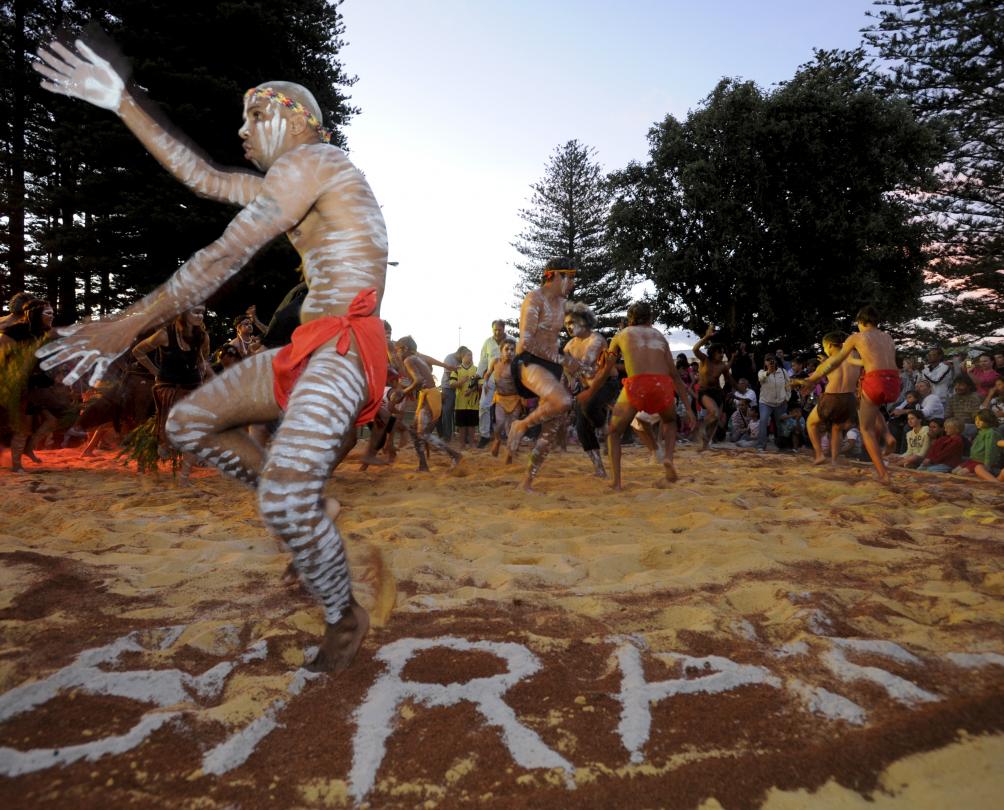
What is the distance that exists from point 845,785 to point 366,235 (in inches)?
91.5

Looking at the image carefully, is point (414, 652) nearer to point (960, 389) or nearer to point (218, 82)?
point (960, 389)

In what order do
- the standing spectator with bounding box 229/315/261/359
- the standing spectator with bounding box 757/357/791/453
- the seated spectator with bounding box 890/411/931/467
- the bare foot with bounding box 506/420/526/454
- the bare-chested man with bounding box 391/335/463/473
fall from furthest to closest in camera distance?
the standing spectator with bounding box 757/357/791/453
the seated spectator with bounding box 890/411/931/467
the standing spectator with bounding box 229/315/261/359
the bare-chested man with bounding box 391/335/463/473
the bare foot with bounding box 506/420/526/454

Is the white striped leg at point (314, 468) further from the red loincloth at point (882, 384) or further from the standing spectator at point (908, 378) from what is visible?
the standing spectator at point (908, 378)

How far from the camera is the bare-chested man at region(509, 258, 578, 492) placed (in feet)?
21.3

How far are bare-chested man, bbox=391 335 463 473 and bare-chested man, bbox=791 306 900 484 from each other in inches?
175

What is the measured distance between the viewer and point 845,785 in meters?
1.78

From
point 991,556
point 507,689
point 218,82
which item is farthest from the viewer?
point 218,82

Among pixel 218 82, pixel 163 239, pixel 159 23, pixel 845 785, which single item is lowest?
pixel 845 785

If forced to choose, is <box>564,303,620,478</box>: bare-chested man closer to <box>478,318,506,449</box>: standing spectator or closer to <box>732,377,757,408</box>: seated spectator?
<box>478,318,506,449</box>: standing spectator

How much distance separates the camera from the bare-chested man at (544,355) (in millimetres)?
6492

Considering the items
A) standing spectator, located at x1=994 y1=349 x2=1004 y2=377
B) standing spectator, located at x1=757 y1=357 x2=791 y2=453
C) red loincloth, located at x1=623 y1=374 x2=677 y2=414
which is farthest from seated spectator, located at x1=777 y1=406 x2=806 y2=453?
red loincloth, located at x1=623 y1=374 x2=677 y2=414

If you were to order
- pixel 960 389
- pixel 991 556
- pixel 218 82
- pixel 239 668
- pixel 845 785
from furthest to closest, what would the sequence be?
pixel 218 82 < pixel 960 389 < pixel 991 556 < pixel 239 668 < pixel 845 785

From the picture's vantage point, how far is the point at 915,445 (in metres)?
9.47

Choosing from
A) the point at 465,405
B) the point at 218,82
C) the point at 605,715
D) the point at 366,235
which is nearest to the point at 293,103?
the point at 366,235
